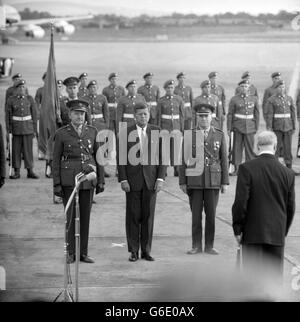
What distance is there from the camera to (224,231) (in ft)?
34.5

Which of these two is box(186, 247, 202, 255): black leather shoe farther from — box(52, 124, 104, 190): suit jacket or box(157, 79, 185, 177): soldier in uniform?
box(157, 79, 185, 177): soldier in uniform

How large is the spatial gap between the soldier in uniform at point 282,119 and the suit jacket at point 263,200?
6.98 meters

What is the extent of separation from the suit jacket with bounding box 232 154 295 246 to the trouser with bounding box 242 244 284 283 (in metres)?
0.08

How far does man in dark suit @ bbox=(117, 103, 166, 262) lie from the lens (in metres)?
9.30

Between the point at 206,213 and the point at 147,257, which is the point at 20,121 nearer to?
the point at 206,213

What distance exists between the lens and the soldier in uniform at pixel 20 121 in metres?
14.0

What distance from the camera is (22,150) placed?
14172mm

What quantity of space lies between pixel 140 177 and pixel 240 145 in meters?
5.49

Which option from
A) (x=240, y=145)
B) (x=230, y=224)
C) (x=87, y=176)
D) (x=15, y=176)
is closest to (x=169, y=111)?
(x=240, y=145)

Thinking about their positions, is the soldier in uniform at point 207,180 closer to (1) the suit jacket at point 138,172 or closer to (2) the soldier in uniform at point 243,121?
(1) the suit jacket at point 138,172

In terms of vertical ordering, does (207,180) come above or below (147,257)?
above

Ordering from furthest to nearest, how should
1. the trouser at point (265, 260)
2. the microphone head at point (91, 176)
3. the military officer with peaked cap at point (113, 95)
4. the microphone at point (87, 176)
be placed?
the military officer with peaked cap at point (113, 95)
the microphone head at point (91, 176)
the microphone at point (87, 176)
the trouser at point (265, 260)

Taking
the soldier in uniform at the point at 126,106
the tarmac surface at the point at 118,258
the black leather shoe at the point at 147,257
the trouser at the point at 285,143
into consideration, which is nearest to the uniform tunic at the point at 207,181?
the tarmac surface at the point at 118,258
